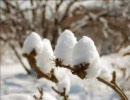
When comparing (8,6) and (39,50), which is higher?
(8,6)

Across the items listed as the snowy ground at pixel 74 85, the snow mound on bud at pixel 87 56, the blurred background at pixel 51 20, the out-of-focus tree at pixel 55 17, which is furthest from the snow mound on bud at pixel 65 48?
the out-of-focus tree at pixel 55 17

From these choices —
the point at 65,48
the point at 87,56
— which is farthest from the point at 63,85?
the point at 87,56

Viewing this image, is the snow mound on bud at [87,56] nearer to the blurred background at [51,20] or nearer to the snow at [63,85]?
the snow at [63,85]

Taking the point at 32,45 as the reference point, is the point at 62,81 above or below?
below

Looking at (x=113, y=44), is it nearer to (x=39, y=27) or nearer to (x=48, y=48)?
(x=39, y=27)

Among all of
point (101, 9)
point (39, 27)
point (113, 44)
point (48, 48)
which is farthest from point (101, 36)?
point (48, 48)

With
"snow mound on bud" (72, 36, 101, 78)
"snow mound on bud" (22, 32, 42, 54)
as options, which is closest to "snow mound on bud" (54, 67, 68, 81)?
"snow mound on bud" (22, 32, 42, 54)

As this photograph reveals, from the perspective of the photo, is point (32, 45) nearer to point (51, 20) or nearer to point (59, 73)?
point (59, 73)
